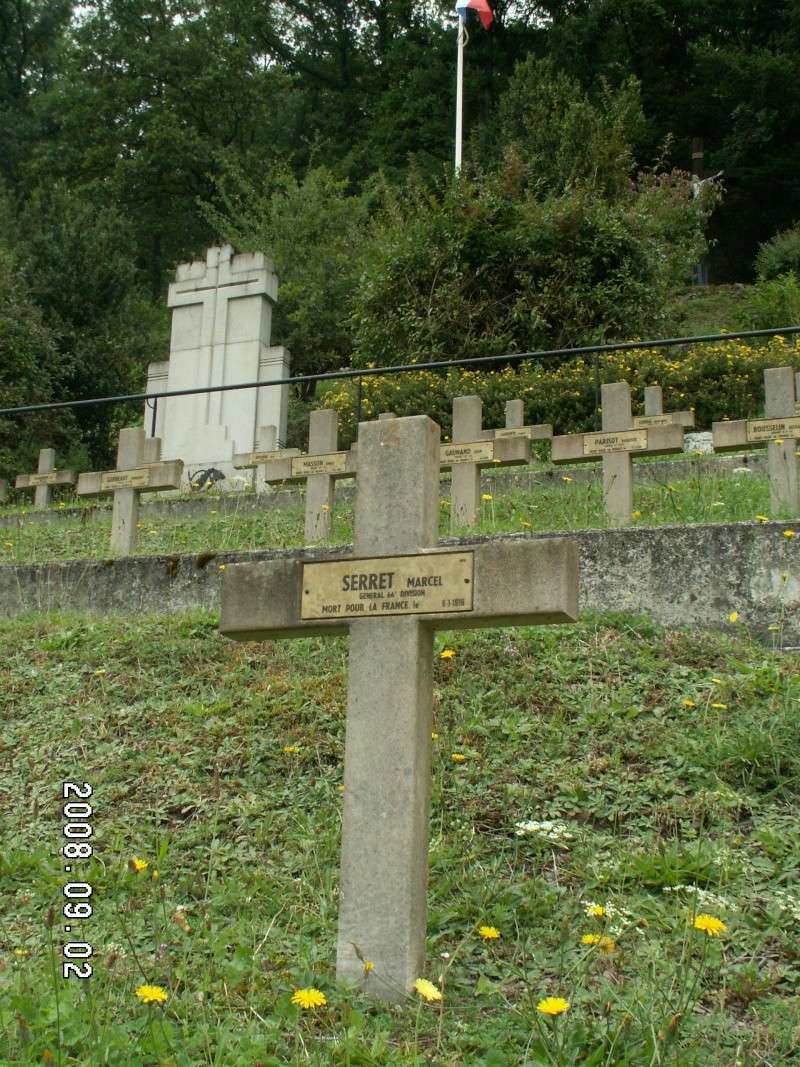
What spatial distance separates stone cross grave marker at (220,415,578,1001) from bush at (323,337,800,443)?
932 centimetres

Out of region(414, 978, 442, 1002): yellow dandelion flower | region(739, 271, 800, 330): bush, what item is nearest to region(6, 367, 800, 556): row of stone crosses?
region(414, 978, 442, 1002): yellow dandelion flower

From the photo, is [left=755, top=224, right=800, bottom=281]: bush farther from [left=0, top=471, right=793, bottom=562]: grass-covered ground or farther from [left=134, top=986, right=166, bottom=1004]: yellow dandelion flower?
[left=134, top=986, right=166, bottom=1004]: yellow dandelion flower

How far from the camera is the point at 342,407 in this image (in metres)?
15.4

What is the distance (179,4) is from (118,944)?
3401 centimetres

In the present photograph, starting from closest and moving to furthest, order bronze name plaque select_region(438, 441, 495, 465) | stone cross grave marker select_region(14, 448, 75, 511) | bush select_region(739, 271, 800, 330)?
bronze name plaque select_region(438, 441, 495, 465) → stone cross grave marker select_region(14, 448, 75, 511) → bush select_region(739, 271, 800, 330)

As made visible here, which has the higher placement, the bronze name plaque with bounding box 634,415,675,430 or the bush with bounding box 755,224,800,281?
the bush with bounding box 755,224,800,281

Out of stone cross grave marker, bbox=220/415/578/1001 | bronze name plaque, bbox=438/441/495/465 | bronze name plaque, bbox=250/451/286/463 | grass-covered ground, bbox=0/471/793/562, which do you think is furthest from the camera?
bronze name plaque, bbox=250/451/286/463

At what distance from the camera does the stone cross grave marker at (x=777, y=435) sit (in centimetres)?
845

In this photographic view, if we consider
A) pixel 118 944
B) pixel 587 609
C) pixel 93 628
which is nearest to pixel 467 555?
pixel 118 944

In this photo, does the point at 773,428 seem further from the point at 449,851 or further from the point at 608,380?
the point at 449,851

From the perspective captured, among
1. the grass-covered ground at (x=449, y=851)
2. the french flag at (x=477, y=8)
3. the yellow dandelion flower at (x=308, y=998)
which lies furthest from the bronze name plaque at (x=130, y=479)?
the french flag at (x=477, y=8)

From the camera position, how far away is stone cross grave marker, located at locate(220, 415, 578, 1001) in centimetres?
372

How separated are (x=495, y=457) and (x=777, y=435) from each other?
6.84 ft
